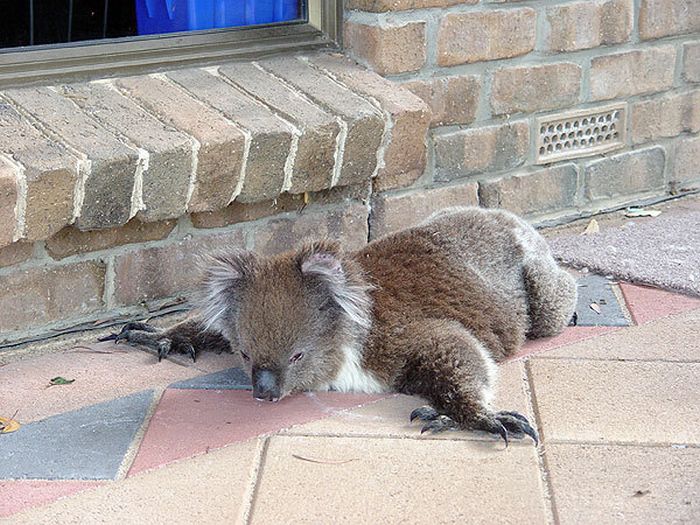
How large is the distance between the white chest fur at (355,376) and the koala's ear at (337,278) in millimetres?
101

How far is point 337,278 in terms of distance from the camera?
3521 millimetres

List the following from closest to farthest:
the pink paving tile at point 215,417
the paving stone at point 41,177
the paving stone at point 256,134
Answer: the pink paving tile at point 215,417
the paving stone at point 41,177
the paving stone at point 256,134

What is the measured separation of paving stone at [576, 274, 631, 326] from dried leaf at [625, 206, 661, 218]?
2.63 feet

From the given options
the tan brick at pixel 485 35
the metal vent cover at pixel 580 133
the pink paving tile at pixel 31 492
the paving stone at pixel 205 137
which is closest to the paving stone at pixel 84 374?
the pink paving tile at pixel 31 492

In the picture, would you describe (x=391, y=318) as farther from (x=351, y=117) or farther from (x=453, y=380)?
(x=351, y=117)

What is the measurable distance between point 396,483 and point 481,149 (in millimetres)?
2211

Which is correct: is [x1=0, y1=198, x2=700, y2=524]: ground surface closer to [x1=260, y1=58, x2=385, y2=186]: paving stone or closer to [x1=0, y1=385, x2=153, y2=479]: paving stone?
[x1=0, y1=385, x2=153, y2=479]: paving stone

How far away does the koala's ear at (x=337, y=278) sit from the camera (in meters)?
3.52

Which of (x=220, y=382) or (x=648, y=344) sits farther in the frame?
(x=648, y=344)

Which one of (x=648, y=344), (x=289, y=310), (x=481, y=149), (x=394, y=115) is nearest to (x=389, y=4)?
(x=394, y=115)

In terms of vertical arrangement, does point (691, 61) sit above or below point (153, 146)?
below

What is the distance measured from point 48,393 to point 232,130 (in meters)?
1.11

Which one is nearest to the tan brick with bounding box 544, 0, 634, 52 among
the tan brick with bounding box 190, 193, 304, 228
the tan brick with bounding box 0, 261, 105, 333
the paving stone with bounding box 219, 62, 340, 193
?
the paving stone with bounding box 219, 62, 340, 193

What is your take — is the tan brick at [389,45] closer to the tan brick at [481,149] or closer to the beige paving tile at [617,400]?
the tan brick at [481,149]
